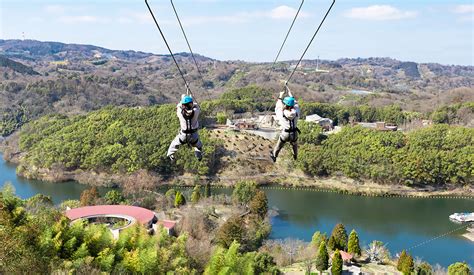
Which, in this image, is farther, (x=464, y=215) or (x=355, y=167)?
(x=355, y=167)

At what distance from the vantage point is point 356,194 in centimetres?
2267

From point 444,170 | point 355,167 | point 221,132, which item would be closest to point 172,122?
point 221,132

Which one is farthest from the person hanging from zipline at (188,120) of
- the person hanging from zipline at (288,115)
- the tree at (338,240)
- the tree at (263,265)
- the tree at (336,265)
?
the tree at (338,240)

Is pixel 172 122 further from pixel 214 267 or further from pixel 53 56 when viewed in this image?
pixel 53 56

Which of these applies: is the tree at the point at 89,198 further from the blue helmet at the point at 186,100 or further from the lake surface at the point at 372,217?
the blue helmet at the point at 186,100

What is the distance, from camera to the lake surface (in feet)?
52.5

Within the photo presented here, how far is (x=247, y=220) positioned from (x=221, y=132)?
491 inches

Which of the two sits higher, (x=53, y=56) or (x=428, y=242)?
(x=53, y=56)

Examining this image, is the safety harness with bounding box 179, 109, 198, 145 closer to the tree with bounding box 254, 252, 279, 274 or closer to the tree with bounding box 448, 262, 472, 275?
the tree with bounding box 254, 252, 279, 274

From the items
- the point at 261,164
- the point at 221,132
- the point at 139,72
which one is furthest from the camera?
the point at 139,72

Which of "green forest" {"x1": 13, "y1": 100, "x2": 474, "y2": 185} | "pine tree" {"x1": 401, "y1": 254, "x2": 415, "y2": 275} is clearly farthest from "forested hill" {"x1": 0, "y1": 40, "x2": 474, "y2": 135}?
"pine tree" {"x1": 401, "y1": 254, "x2": 415, "y2": 275}

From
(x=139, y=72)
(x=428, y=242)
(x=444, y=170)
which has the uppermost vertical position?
(x=139, y=72)

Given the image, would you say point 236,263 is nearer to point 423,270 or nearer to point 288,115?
point 423,270

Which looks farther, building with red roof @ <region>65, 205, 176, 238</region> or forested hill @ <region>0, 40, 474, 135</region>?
forested hill @ <region>0, 40, 474, 135</region>
